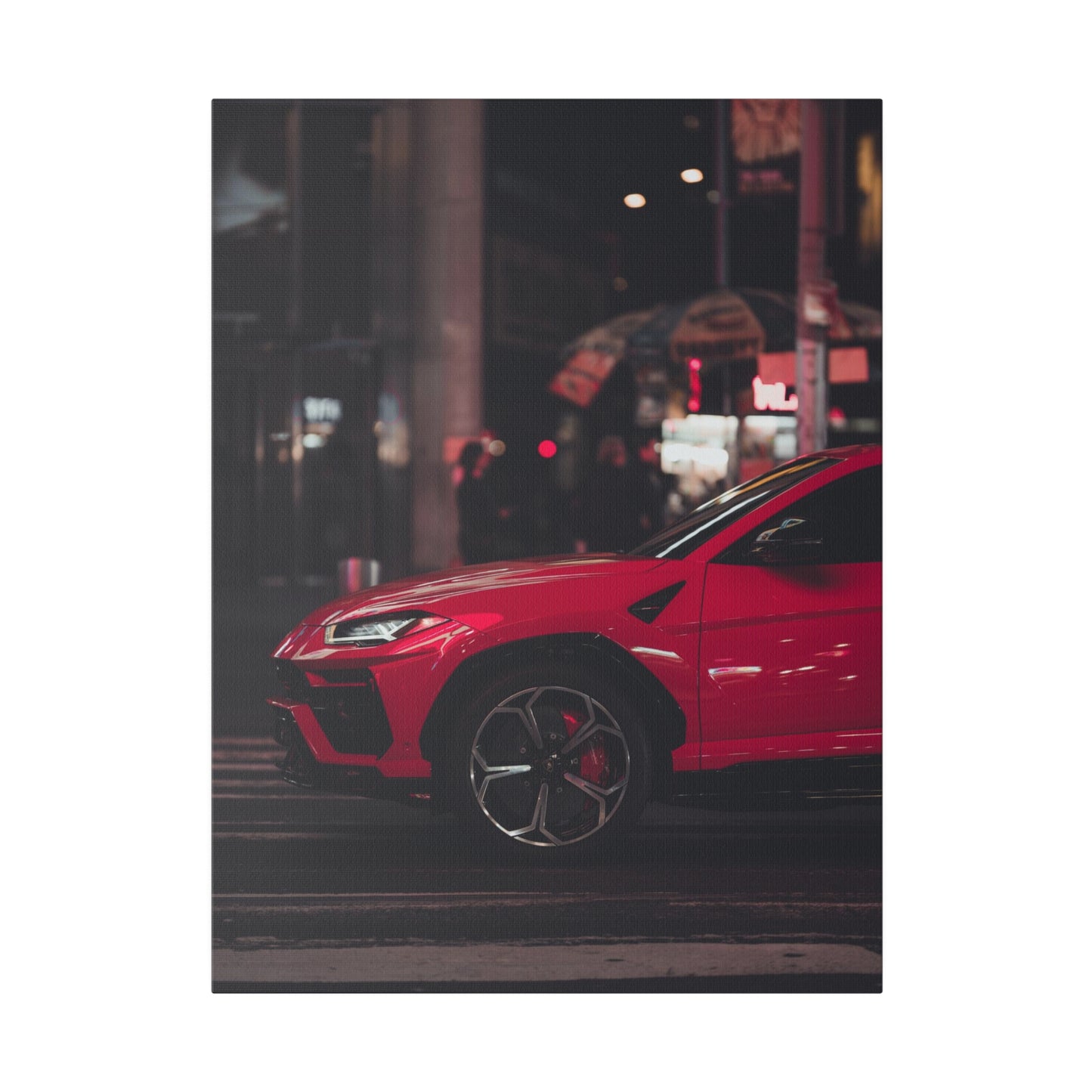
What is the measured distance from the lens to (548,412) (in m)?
5.56

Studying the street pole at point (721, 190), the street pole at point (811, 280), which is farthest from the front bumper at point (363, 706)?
the street pole at point (721, 190)

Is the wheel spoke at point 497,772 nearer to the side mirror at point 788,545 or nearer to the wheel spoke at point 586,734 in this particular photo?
the wheel spoke at point 586,734

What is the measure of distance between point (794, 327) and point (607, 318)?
0.84m

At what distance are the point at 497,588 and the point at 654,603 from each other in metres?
0.65

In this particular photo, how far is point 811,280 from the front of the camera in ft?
18.0

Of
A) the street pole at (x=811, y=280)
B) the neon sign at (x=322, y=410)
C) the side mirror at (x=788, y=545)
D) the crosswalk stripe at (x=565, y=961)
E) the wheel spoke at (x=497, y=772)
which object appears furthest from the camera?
the neon sign at (x=322, y=410)

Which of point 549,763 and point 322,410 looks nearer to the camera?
point 549,763

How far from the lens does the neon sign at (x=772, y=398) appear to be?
5.42 m

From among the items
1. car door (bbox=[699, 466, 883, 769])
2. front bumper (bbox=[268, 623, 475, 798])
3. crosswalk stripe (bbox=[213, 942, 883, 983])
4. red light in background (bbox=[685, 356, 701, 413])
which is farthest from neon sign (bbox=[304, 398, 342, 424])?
crosswalk stripe (bbox=[213, 942, 883, 983])

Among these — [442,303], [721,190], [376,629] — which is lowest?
[376,629]

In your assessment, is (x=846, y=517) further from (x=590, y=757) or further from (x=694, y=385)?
(x=590, y=757)

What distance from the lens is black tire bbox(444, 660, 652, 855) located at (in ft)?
16.3

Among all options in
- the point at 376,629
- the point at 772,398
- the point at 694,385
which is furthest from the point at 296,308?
the point at 772,398
